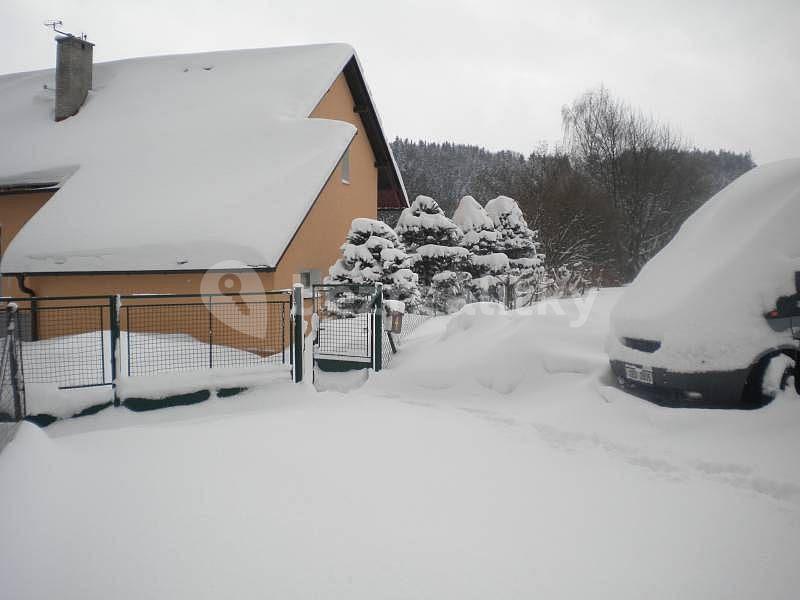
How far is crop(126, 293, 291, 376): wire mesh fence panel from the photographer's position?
7.18 m

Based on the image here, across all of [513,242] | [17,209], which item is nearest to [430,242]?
[513,242]

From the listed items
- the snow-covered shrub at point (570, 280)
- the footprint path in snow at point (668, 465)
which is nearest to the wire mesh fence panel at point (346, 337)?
the footprint path in snow at point (668, 465)

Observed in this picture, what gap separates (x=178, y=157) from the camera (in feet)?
38.8

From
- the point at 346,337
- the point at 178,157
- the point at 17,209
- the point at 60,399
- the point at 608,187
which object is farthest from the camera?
the point at 608,187

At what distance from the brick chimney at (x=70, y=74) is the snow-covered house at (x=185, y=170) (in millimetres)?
65

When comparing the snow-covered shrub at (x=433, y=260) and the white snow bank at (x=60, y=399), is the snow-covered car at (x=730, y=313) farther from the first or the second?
the snow-covered shrub at (x=433, y=260)

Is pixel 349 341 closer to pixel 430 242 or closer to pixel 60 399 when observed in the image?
pixel 60 399

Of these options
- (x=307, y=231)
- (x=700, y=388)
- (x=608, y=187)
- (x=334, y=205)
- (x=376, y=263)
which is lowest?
(x=700, y=388)

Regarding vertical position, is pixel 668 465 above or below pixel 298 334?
below

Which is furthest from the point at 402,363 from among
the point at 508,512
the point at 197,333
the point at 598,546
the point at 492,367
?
the point at 598,546

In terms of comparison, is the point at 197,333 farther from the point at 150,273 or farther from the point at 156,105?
the point at 156,105

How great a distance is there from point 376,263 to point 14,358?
6.62m

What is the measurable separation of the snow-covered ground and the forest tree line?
19.4 meters

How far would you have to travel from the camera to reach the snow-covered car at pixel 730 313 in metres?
4.43
